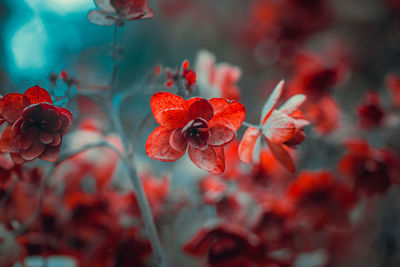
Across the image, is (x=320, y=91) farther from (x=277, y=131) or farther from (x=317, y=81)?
(x=277, y=131)

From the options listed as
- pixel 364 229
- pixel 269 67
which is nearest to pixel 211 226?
pixel 364 229

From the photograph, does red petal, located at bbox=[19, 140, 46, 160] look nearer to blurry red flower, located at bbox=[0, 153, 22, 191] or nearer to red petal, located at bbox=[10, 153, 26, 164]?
red petal, located at bbox=[10, 153, 26, 164]

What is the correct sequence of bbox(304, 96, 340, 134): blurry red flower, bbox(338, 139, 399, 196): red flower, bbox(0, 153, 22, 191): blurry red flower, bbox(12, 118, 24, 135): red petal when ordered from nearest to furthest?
1. bbox(12, 118, 24, 135): red petal
2. bbox(0, 153, 22, 191): blurry red flower
3. bbox(338, 139, 399, 196): red flower
4. bbox(304, 96, 340, 134): blurry red flower

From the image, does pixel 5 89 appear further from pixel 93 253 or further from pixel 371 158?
pixel 371 158

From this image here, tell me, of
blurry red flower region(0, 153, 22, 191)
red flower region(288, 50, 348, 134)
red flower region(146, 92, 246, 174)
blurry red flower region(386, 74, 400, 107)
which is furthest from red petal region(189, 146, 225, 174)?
blurry red flower region(386, 74, 400, 107)

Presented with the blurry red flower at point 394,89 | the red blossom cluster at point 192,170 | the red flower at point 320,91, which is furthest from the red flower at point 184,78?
the blurry red flower at point 394,89

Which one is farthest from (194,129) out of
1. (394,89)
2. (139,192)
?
(394,89)

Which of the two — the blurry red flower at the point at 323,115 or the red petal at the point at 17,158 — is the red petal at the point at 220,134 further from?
the blurry red flower at the point at 323,115
